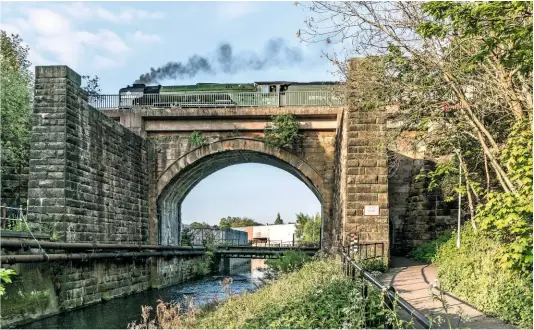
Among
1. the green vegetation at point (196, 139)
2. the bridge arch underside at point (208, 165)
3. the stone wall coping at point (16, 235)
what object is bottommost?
the stone wall coping at point (16, 235)

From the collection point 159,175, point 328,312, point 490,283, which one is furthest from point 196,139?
point 328,312

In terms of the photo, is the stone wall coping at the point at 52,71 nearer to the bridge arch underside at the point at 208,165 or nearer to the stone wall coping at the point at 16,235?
the stone wall coping at the point at 16,235

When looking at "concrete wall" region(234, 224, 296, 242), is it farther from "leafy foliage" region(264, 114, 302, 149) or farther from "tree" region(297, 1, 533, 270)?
"tree" region(297, 1, 533, 270)

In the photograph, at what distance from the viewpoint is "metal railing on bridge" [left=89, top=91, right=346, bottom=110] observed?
2134 cm

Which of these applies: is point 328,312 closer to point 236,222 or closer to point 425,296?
point 425,296

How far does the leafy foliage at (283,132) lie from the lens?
20609 millimetres

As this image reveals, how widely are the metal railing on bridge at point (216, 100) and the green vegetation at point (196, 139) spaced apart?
4.69 ft

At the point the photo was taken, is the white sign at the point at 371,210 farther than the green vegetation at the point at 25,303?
Yes

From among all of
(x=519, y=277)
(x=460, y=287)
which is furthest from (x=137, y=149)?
(x=519, y=277)

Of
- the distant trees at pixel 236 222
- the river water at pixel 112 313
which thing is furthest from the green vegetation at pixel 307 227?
the river water at pixel 112 313

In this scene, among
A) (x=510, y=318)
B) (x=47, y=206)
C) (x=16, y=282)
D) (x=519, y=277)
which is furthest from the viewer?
(x=47, y=206)

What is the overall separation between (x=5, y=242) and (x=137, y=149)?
10.0m

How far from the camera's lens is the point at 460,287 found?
9180 mm

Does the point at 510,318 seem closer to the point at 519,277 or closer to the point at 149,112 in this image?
the point at 519,277
